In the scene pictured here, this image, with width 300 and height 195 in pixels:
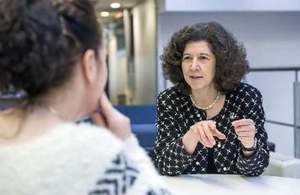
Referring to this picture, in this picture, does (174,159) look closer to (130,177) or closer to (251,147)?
(251,147)

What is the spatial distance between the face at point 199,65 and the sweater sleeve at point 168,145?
0.15 metres

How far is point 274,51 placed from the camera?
6066mm

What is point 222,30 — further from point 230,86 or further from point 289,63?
point 289,63

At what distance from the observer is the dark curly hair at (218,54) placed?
207 centimetres

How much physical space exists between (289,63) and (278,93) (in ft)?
1.27

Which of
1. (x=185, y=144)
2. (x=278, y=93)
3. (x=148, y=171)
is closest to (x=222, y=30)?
(x=185, y=144)

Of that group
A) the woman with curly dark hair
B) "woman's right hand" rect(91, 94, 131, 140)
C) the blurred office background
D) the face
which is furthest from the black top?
the blurred office background

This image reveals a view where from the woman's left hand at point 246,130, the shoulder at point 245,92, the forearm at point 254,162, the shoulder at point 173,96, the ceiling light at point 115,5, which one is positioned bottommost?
the forearm at point 254,162

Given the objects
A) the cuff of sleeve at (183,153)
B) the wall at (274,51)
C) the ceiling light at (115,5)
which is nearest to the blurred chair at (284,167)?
the cuff of sleeve at (183,153)

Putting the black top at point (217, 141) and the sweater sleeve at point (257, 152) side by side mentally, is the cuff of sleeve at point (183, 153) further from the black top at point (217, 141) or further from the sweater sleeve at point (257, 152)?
the sweater sleeve at point (257, 152)

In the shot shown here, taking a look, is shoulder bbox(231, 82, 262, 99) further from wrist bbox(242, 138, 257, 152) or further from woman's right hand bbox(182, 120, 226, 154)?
woman's right hand bbox(182, 120, 226, 154)

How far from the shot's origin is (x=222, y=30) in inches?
84.5

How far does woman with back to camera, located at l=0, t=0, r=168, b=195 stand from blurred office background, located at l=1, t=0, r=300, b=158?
197 inches

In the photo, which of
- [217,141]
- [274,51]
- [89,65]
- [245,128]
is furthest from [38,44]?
[274,51]
